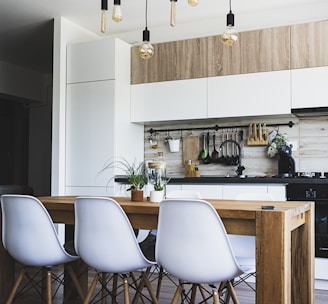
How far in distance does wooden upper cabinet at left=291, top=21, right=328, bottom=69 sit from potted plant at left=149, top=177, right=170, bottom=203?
2.02m

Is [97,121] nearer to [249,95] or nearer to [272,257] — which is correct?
[249,95]

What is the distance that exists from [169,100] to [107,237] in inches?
101

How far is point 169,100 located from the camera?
15.9 feet

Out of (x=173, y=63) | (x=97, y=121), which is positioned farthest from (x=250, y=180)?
(x=97, y=121)

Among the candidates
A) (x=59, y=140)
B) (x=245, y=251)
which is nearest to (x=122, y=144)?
(x=59, y=140)

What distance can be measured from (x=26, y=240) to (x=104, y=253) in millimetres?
552

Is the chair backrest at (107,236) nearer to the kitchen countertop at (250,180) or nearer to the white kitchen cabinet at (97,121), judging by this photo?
the kitchen countertop at (250,180)

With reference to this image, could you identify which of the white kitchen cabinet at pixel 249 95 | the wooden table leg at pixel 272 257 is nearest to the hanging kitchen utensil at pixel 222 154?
the white kitchen cabinet at pixel 249 95

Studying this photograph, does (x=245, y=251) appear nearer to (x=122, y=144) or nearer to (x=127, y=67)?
(x=122, y=144)

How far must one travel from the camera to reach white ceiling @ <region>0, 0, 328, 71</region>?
4582 millimetres

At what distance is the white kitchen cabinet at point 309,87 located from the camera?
4.17 meters

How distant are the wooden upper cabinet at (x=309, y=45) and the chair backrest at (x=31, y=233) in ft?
8.98

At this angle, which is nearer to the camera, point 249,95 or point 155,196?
point 155,196

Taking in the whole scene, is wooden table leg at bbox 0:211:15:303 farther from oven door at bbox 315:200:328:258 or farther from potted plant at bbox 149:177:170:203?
oven door at bbox 315:200:328:258
